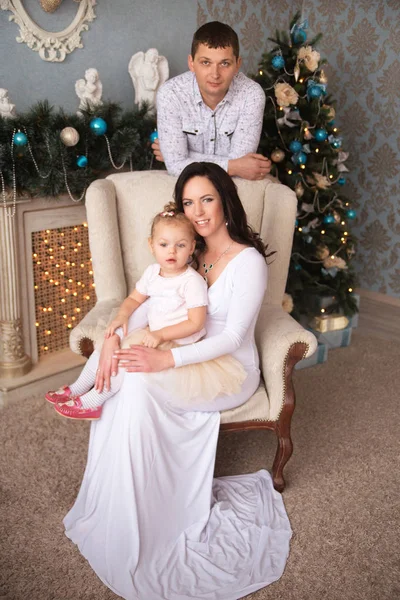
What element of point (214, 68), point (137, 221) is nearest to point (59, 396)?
point (137, 221)

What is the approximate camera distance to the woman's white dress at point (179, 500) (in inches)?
69.7

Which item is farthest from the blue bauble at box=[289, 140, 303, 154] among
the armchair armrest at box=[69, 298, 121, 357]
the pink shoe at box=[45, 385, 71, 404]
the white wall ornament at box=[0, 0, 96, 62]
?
the pink shoe at box=[45, 385, 71, 404]

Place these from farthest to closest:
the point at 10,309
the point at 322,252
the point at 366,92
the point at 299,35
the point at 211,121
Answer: the point at 366,92
the point at 322,252
the point at 299,35
the point at 10,309
the point at 211,121

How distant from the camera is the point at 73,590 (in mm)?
1766

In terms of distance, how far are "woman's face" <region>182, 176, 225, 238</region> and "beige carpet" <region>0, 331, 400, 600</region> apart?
104 centimetres

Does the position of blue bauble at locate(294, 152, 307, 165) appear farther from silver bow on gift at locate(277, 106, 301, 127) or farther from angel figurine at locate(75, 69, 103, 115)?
angel figurine at locate(75, 69, 103, 115)

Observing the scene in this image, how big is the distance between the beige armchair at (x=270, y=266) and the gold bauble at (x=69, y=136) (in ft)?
0.96

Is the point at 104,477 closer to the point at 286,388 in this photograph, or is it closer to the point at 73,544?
the point at 73,544

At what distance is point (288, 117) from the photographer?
3.26 meters

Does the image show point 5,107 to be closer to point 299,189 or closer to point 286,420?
point 299,189

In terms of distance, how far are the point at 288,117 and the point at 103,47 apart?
1.08 m

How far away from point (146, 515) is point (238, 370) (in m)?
0.55

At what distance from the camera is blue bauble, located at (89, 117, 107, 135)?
2.81 metres

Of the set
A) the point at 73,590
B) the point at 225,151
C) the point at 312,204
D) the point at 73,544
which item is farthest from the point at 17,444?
the point at 312,204
